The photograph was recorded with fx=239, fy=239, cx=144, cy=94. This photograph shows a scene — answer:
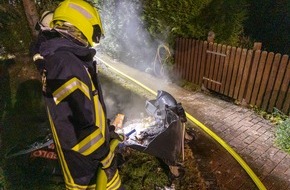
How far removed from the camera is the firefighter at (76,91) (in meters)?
1.99

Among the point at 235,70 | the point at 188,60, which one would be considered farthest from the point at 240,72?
the point at 188,60

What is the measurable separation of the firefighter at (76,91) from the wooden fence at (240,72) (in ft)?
14.5

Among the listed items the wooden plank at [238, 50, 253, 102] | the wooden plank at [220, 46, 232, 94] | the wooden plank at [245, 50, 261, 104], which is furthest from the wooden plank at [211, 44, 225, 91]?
the wooden plank at [245, 50, 261, 104]

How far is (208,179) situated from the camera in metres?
→ 3.73

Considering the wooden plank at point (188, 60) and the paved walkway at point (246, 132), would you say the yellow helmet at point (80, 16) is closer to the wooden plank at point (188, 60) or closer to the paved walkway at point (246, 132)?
the paved walkway at point (246, 132)

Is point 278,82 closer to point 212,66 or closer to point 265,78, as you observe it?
point 265,78

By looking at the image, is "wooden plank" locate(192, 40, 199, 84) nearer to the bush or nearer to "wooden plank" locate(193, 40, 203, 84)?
"wooden plank" locate(193, 40, 203, 84)

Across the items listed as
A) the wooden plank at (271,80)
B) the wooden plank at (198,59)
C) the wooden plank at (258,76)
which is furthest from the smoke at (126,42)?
the wooden plank at (271,80)

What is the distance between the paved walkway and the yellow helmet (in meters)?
3.39

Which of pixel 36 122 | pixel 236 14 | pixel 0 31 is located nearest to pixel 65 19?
pixel 36 122

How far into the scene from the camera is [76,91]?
1990 millimetres

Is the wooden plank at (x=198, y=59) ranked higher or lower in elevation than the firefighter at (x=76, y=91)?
lower

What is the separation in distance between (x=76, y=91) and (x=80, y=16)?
0.69 metres

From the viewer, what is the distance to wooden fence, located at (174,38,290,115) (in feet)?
17.4
